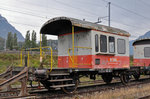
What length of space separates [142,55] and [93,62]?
8518 mm

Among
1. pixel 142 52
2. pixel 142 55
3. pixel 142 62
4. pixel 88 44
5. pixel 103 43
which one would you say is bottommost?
pixel 142 62

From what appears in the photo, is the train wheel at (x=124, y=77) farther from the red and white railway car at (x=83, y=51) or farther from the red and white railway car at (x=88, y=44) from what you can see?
the red and white railway car at (x=88, y=44)

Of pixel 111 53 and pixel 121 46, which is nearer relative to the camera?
pixel 111 53

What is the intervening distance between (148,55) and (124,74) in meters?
4.79

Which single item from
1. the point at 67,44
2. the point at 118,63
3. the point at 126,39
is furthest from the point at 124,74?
the point at 67,44

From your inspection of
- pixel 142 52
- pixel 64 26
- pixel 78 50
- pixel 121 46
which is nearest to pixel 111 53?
pixel 121 46

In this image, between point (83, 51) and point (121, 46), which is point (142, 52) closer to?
point (121, 46)

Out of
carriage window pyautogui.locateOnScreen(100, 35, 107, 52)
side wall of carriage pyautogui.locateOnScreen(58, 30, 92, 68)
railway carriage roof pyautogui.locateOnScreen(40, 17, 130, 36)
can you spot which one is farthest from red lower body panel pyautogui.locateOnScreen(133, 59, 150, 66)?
side wall of carriage pyautogui.locateOnScreen(58, 30, 92, 68)

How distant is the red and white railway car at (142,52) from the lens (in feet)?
54.5

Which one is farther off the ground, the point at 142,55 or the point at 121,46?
the point at 121,46

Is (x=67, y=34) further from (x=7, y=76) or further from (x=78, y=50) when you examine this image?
(x=7, y=76)

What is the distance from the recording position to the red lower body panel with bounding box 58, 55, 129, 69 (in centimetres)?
1032

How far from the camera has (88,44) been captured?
34.3 ft

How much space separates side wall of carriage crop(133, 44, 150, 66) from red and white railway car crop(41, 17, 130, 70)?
15.5 feet
